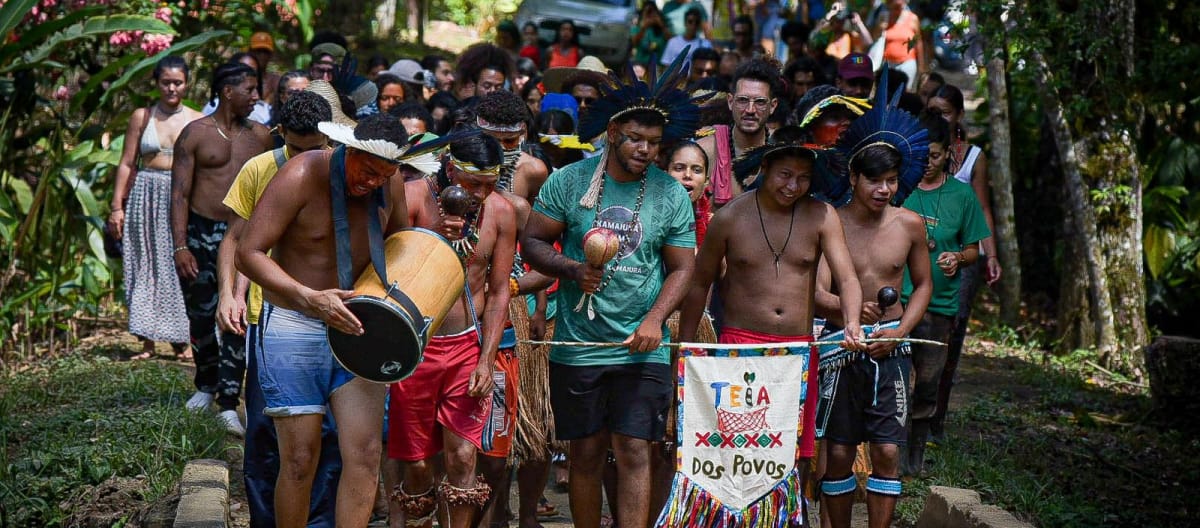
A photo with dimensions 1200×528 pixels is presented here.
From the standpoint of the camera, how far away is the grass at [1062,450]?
763 centimetres

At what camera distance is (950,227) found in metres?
8.07

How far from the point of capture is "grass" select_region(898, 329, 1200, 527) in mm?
7633

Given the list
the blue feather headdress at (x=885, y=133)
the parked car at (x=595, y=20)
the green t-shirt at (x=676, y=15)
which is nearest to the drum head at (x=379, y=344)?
the blue feather headdress at (x=885, y=133)

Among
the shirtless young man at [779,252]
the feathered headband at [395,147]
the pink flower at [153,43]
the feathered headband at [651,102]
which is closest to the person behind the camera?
the feathered headband at [395,147]

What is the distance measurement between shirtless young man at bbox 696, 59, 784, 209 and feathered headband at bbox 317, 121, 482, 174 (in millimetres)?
2859

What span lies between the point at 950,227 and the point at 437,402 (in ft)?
11.3

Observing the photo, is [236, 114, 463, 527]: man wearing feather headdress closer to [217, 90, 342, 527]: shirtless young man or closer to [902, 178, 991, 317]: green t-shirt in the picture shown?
[217, 90, 342, 527]: shirtless young man

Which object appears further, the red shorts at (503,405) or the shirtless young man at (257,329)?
the red shorts at (503,405)

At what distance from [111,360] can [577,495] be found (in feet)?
17.9

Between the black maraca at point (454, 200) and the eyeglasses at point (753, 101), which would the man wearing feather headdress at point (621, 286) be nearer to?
the black maraca at point (454, 200)

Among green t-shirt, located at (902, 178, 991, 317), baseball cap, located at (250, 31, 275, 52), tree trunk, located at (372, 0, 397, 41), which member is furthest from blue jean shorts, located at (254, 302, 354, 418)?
tree trunk, located at (372, 0, 397, 41)

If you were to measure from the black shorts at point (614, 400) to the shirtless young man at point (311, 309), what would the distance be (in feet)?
2.88

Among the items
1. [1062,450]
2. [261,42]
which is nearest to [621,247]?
[1062,450]

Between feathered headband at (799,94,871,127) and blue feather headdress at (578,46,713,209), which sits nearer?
blue feather headdress at (578,46,713,209)
